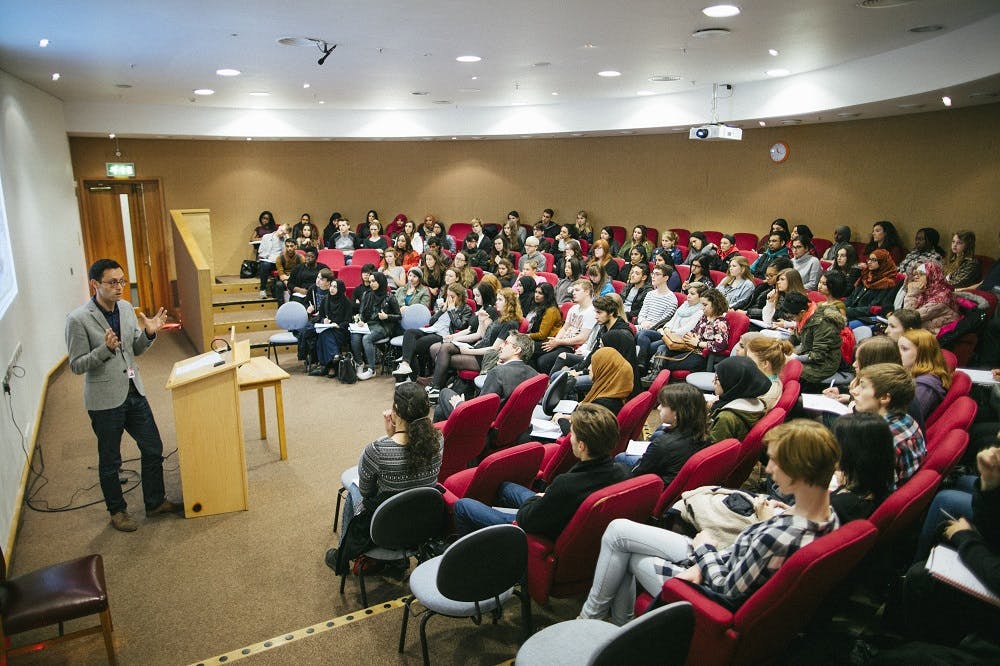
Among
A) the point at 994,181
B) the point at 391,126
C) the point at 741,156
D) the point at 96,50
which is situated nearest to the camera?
the point at 96,50

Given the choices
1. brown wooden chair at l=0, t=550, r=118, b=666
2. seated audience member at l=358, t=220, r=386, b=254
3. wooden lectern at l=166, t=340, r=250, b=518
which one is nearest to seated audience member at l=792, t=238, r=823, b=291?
seated audience member at l=358, t=220, r=386, b=254

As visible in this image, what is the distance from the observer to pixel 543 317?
23.5 ft

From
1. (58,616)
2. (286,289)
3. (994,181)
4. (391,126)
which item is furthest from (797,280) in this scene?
(391,126)

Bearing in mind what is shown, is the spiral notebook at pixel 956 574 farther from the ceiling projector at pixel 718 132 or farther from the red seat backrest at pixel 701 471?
the ceiling projector at pixel 718 132

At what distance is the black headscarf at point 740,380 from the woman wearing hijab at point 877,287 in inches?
150

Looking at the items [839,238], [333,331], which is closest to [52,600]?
[333,331]

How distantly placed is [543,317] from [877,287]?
377 cm

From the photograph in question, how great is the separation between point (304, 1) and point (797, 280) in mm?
5022

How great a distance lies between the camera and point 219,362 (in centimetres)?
455

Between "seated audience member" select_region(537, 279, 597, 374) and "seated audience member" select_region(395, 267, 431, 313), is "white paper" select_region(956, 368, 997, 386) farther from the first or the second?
"seated audience member" select_region(395, 267, 431, 313)

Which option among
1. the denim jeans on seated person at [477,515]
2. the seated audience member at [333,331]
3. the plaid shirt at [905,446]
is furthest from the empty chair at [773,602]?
the seated audience member at [333,331]

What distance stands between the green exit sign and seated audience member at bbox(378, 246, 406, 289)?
5.74 meters

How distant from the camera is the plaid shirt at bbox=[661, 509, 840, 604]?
2430 mm

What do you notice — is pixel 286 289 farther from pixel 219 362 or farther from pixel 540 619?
pixel 540 619
